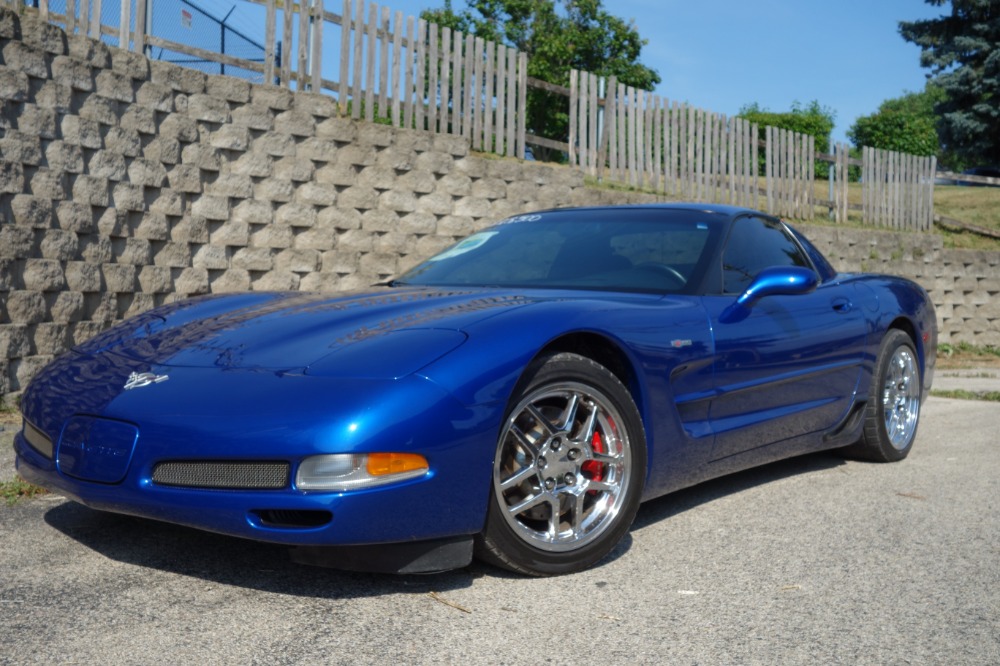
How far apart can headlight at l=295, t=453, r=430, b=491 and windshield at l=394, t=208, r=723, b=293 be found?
150cm

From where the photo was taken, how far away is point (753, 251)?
4.63 metres

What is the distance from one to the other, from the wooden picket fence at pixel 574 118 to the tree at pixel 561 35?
27.9m

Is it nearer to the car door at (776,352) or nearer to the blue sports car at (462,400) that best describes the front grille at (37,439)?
the blue sports car at (462,400)

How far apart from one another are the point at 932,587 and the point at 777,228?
234cm

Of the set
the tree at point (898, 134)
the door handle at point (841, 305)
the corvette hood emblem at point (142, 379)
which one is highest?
the tree at point (898, 134)

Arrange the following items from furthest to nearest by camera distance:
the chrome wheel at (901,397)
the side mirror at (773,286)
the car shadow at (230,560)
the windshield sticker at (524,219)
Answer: the chrome wheel at (901,397), the windshield sticker at (524,219), the side mirror at (773,286), the car shadow at (230,560)

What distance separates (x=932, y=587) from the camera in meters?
3.12

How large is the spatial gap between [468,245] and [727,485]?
1574mm

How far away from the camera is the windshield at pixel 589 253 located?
4129mm

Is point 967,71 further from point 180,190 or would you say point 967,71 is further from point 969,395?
point 180,190

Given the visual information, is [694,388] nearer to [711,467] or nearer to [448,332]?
[711,467]

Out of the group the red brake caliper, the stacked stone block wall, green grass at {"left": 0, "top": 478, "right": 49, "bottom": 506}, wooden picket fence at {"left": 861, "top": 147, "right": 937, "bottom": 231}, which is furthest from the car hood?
wooden picket fence at {"left": 861, "top": 147, "right": 937, "bottom": 231}

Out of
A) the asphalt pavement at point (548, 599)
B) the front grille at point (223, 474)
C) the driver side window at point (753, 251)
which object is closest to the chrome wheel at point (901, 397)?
the driver side window at point (753, 251)

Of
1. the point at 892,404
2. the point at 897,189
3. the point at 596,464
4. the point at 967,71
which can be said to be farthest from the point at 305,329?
the point at 967,71
